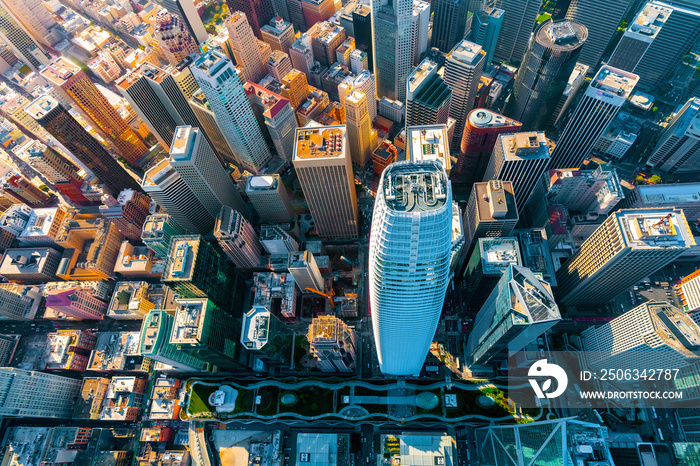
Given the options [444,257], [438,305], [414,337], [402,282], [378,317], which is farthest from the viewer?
[414,337]

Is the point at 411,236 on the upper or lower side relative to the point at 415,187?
lower

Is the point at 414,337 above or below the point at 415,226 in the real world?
below

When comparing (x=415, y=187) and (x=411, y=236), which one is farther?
(x=411, y=236)

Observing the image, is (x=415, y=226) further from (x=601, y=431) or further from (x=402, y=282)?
(x=601, y=431)

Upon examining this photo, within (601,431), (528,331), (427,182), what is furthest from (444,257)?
(601,431)
